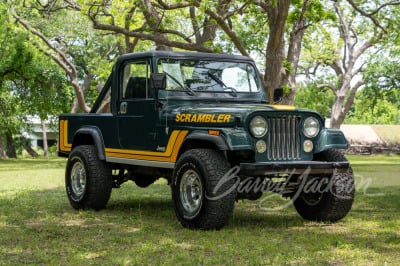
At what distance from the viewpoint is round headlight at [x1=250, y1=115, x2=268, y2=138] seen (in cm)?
874

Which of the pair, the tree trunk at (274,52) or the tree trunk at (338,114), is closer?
the tree trunk at (274,52)

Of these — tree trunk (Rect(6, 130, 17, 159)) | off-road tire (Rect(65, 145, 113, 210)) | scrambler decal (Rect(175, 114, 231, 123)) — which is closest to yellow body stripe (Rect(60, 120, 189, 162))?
scrambler decal (Rect(175, 114, 231, 123))

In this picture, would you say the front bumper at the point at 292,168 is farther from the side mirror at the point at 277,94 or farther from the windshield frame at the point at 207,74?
the side mirror at the point at 277,94

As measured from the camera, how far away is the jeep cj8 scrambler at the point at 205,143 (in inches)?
344

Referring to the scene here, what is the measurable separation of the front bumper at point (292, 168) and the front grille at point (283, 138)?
22cm

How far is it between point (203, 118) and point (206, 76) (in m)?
1.45

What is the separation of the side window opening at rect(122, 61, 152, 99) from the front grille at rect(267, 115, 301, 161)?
1952mm

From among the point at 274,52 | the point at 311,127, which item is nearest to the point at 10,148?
the point at 274,52

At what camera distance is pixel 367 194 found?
585 inches

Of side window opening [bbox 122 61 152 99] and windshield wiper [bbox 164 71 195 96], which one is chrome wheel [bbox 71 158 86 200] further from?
windshield wiper [bbox 164 71 195 96]

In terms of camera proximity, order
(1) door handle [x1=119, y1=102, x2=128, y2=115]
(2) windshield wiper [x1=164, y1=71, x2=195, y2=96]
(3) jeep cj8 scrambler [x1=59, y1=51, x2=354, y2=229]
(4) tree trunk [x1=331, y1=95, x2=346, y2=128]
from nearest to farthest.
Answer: (3) jeep cj8 scrambler [x1=59, y1=51, x2=354, y2=229], (2) windshield wiper [x1=164, y1=71, x2=195, y2=96], (1) door handle [x1=119, y1=102, x2=128, y2=115], (4) tree trunk [x1=331, y1=95, x2=346, y2=128]

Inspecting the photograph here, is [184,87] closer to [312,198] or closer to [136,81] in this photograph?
[136,81]

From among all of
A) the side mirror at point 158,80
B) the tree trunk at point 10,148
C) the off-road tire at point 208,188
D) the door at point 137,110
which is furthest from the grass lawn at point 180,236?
the tree trunk at point 10,148

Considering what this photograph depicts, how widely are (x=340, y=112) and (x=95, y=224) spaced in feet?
99.8
